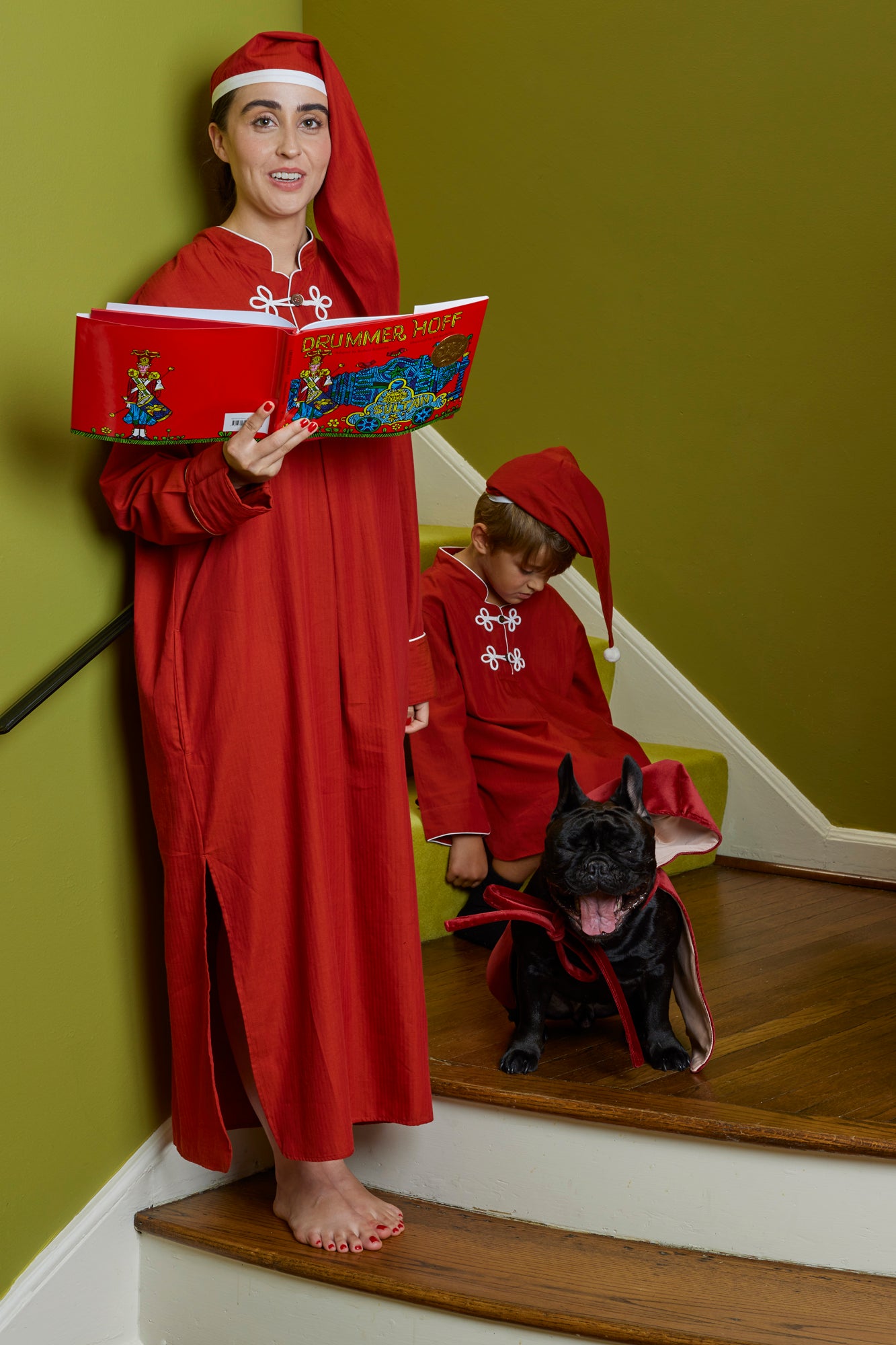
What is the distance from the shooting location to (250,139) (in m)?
1.61

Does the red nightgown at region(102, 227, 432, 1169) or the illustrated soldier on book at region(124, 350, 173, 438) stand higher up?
the illustrated soldier on book at region(124, 350, 173, 438)

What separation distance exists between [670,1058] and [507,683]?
96 centimetres

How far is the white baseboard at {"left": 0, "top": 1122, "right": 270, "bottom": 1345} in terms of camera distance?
1645 mm

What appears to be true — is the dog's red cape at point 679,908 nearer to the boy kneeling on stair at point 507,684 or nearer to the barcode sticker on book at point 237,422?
the boy kneeling on stair at point 507,684

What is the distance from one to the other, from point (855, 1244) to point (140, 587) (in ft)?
4.18

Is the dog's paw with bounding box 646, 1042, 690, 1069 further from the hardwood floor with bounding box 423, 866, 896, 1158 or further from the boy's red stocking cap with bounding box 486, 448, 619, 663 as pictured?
the boy's red stocking cap with bounding box 486, 448, 619, 663

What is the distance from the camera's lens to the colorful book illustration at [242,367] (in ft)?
4.35

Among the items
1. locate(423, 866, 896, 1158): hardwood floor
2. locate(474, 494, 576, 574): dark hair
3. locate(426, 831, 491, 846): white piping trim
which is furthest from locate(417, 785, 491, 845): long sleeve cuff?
locate(474, 494, 576, 574): dark hair

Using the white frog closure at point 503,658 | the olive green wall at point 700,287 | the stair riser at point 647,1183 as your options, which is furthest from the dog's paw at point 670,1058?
the olive green wall at point 700,287

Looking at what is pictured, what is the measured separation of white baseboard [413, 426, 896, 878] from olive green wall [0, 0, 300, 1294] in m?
1.58

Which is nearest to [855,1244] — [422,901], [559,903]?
[559,903]

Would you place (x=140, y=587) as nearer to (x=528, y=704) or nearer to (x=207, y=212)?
(x=207, y=212)

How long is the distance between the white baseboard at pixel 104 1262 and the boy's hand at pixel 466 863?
0.67m

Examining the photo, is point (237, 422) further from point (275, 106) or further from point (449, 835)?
point (449, 835)
